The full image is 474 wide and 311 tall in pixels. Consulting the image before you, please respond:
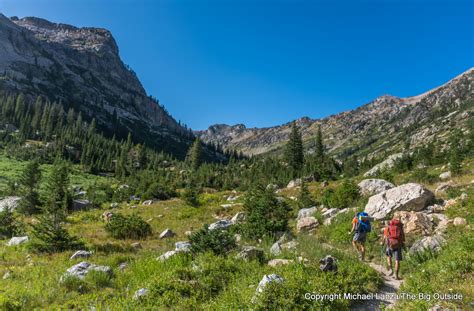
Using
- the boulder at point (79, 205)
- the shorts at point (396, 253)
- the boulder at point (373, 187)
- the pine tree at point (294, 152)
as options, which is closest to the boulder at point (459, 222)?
the shorts at point (396, 253)

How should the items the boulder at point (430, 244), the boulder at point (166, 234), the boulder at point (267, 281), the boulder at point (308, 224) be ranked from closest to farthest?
the boulder at point (267, 281) → the boulder at point (430, 244) → the boulder at point (308, 224) → the boulder at point (166, 234)

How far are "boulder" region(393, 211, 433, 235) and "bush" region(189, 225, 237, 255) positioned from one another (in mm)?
7727

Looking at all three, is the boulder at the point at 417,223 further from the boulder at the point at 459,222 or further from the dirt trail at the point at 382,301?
the dirt trail at the point at 382,301

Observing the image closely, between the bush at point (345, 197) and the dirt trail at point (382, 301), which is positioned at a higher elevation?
the bush at point (345, 197)

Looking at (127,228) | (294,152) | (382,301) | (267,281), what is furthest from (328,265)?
(294,152)

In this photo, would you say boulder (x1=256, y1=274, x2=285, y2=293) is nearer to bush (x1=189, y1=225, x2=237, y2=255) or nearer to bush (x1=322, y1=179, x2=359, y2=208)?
bush (x1=189, y1=225, x2=237, y2=255)

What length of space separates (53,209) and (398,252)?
559 inches

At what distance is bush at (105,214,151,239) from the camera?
49.0ft

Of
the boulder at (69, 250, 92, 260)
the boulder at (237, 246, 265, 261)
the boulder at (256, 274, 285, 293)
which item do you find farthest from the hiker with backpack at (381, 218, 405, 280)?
the boulder at (69, 250, 92, 260)

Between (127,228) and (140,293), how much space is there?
974 centimetres

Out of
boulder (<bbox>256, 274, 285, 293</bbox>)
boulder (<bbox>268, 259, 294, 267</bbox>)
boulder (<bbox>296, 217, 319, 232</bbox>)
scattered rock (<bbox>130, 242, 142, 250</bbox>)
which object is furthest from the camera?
boulder (<bbox>296, 217, 319, 232</bbox>)

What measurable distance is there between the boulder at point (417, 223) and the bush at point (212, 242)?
7.73 metres

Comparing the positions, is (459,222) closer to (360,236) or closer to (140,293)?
(360,236)

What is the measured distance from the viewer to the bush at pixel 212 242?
9086mm
